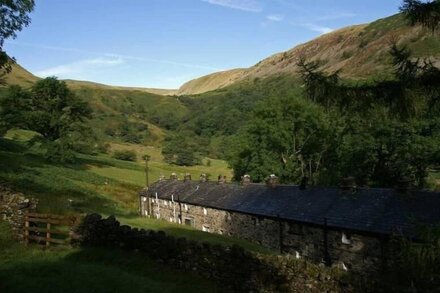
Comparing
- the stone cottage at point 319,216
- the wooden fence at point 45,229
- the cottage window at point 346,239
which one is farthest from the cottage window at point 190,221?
the wooden fence at point 45,229

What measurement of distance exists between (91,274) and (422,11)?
1353 cm

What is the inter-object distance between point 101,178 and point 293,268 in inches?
1724

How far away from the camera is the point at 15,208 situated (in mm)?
18859

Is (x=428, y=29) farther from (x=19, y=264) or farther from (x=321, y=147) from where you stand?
(x=321, y=147)

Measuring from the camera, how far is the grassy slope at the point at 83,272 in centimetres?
1384

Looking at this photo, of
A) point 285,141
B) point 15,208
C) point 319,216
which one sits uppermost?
point 285,141

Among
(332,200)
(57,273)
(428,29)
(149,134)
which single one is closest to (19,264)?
(57,273)

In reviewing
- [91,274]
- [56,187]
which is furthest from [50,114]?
[91,274]

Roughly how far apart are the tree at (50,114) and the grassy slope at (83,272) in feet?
143

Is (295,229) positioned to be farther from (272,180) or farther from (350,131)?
(350,131)

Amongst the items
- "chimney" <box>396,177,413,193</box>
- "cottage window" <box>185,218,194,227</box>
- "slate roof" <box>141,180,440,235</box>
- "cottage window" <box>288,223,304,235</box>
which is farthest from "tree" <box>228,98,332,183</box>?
"chimney" <box>396,177,413,193</box>

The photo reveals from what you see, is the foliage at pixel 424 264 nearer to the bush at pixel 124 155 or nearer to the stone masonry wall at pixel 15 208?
the stone masonry wall at pixel 15 208

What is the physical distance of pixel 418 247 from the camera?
1000cm

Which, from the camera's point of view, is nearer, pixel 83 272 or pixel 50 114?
pixel 83 272
